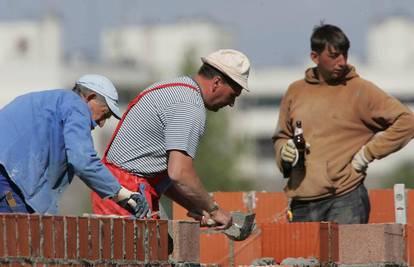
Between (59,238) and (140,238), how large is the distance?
33.2 inches

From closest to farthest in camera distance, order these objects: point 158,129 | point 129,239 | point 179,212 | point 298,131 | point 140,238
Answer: point 129,239
point 140,238
point 158,129
point 298,131
point 179,212

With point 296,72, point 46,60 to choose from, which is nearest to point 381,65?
point 296,72

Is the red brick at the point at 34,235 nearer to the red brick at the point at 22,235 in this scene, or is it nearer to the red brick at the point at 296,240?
the red brick at the point at 22,235

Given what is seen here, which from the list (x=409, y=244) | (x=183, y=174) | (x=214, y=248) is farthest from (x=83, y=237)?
(x=214, y=248)

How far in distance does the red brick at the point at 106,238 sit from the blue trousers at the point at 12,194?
823mm

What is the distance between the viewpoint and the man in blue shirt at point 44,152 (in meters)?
9.57

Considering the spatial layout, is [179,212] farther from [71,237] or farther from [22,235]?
[22,235]

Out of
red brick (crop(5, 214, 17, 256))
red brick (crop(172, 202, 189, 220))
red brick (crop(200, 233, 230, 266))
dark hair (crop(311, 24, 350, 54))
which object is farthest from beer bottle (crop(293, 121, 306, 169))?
red brick (crop(5, 214, 17, 256))

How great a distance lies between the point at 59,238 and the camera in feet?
28.2

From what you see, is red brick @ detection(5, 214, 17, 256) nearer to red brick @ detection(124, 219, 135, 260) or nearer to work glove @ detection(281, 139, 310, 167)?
red brick @ detection(124, 219, 135, 260)

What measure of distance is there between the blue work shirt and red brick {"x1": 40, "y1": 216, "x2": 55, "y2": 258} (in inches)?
39.0

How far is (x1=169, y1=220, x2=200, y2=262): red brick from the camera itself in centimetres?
966

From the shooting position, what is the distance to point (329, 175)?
1241cm

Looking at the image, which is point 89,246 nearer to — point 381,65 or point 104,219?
point 104,219
